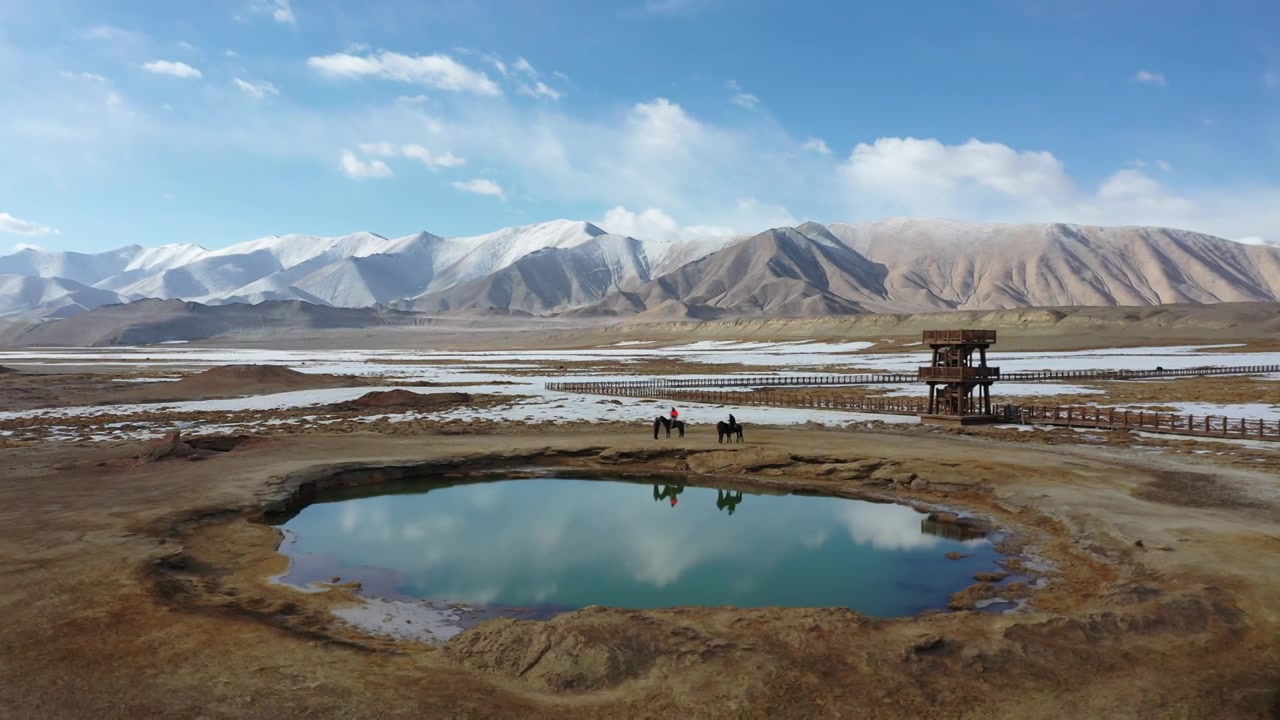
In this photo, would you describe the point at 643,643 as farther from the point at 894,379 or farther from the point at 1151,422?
the point at 894,379

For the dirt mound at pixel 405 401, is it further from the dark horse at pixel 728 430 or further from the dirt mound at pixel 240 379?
the dark horse at pixel 728 430

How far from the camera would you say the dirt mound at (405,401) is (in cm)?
5400

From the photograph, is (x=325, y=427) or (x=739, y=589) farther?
(x=325, y=427)

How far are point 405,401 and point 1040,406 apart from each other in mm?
39622

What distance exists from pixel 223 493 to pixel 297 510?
2397mm

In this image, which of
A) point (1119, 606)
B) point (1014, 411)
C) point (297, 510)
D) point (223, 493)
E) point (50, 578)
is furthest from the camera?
point (1014, 411)

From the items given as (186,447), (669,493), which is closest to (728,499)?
(669,493)

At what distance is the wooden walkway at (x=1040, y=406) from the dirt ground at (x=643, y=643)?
17.3 metres

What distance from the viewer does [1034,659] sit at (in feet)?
37.7

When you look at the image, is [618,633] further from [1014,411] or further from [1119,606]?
[1014,411]

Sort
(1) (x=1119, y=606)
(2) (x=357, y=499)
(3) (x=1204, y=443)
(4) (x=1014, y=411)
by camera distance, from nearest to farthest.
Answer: (1) (x=1119, y=606) < (2) (x=357, y=499) < (3) (x=1204, y=443) < (4) (x=1014, y=411)

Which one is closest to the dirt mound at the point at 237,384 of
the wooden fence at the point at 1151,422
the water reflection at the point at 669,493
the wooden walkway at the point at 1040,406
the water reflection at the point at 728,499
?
the wooden walkway at the point at 1040,406

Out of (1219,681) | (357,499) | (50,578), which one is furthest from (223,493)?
(1219,681)

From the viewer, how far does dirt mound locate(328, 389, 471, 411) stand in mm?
54000
